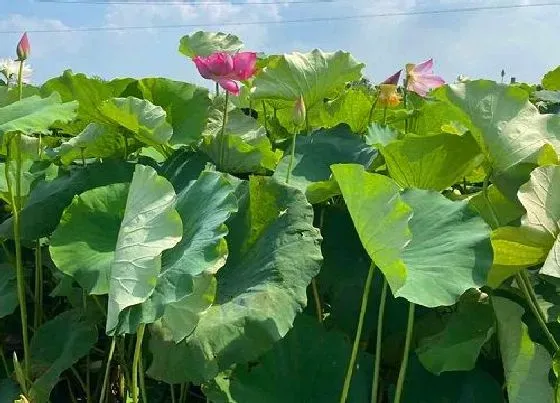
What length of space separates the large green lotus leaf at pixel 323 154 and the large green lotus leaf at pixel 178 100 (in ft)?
0.49

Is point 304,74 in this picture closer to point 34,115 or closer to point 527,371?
point 34,115

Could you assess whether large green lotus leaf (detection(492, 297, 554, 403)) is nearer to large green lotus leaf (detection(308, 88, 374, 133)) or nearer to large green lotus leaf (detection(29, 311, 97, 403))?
large green lotus leaf (detection(29, 311, 97, 403))

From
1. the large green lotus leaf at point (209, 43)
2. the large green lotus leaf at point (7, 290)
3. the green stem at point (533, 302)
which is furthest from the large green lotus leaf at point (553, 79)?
the large green lotus leaf at point (7, 290)

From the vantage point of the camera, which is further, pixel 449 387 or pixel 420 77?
pixel 420 77

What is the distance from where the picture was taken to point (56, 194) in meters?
1.08

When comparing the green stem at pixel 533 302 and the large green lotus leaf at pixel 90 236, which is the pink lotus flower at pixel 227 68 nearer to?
the large green lotus leaf at pixel 90 236

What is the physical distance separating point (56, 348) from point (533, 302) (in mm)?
609

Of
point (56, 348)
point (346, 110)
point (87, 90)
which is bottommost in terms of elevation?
point (56, 348)

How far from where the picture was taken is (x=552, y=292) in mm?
965

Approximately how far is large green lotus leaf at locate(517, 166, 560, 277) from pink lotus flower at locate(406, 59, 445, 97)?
429mm

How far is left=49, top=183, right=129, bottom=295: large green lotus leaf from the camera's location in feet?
2.90

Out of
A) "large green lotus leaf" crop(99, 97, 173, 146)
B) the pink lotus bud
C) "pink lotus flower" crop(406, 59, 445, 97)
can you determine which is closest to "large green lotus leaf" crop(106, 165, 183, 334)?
"large green lotus leaf" crop(99, 97, 173, 146)

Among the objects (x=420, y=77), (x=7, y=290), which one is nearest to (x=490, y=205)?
(x=420, y=77)

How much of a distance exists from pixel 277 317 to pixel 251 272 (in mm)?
93
